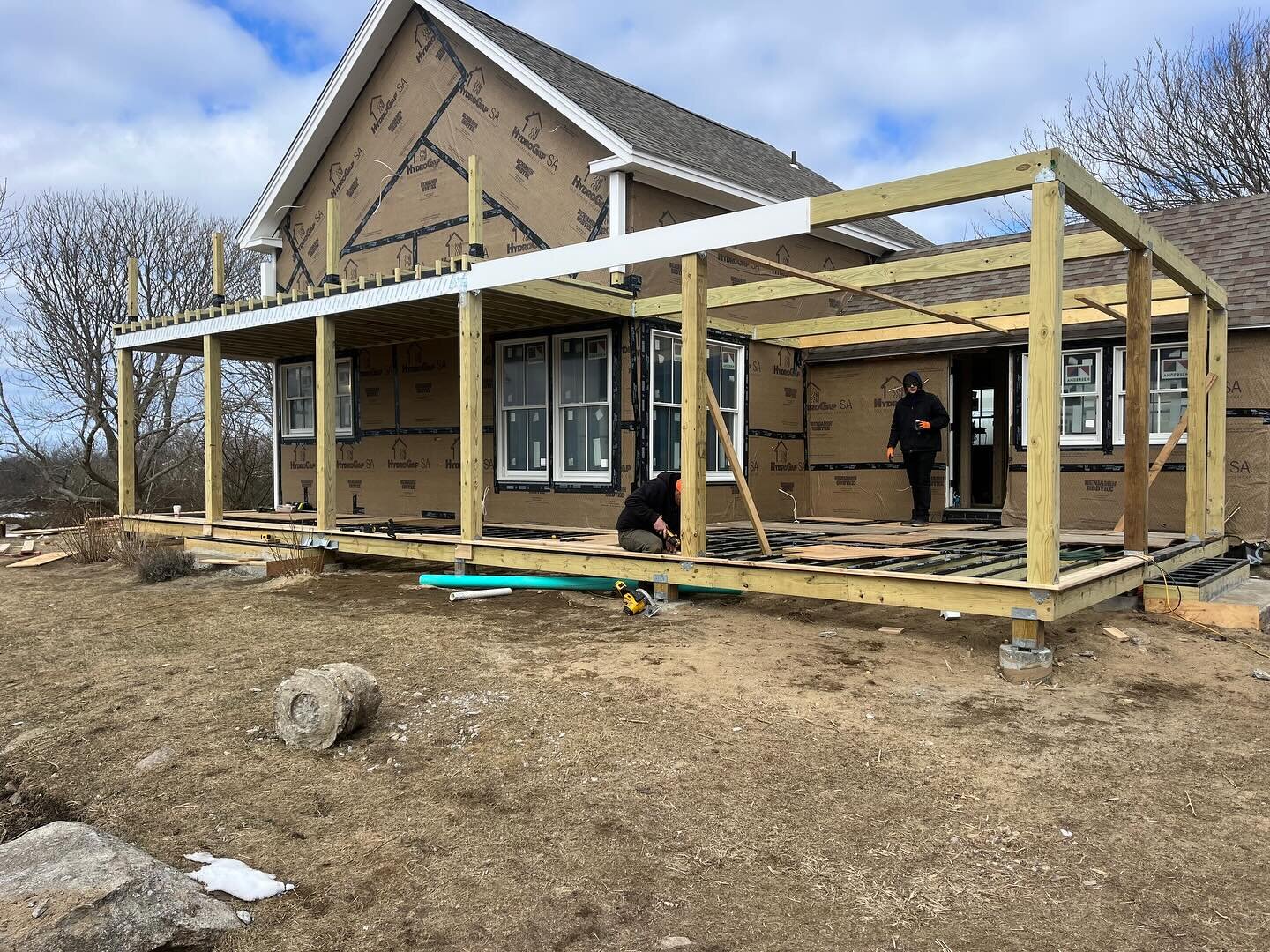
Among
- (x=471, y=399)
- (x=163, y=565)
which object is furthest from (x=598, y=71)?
(x=163, y=565)

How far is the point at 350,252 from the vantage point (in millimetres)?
13859

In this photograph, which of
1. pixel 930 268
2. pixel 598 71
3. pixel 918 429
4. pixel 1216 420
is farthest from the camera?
pixel 598 71

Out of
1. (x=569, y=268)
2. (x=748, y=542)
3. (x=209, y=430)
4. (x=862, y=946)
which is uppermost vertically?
(x=569, y=268)

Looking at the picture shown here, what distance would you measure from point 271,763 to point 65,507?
17.0m

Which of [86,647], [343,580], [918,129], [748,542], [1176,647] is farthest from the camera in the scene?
[918,129]

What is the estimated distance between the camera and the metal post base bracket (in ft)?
18.4

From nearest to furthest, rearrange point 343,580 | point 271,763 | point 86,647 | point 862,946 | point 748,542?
point 862,946 < point 271,763 < point 86,647 < point 748,542 < point 343,580

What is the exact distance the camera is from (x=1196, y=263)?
11.2 m

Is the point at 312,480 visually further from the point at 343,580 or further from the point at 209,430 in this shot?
the point at 343,580

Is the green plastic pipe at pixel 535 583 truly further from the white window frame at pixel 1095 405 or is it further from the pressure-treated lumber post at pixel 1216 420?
the white window frame at pixel 1095 405

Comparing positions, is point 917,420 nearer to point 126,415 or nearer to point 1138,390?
point 1138,390

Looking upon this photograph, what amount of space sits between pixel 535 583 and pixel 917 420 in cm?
512

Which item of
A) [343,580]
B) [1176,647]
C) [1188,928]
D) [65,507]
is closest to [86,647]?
[343,580]

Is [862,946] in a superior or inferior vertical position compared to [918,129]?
inferior
